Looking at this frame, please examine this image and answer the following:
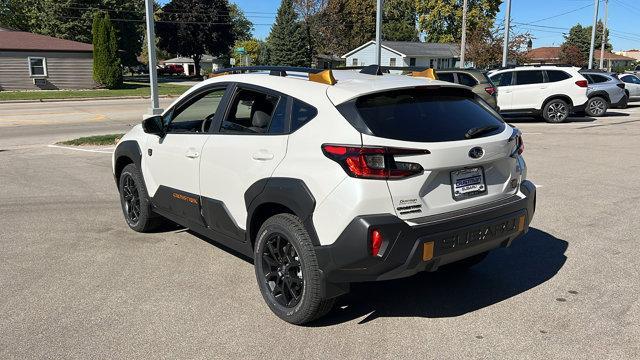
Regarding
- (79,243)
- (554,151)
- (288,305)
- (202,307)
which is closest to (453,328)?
(288,305)

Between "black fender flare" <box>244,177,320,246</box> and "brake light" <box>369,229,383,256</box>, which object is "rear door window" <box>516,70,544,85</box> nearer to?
"black fender flare" <box>244,177,320,246</box>

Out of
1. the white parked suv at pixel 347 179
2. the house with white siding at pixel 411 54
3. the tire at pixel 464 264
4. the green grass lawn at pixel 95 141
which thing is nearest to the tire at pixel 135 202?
the white parked suv at pixel 347 179

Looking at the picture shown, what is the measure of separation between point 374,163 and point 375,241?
0.46 m

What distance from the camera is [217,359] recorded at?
329 cm

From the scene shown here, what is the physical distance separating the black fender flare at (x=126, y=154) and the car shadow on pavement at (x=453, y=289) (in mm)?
2602

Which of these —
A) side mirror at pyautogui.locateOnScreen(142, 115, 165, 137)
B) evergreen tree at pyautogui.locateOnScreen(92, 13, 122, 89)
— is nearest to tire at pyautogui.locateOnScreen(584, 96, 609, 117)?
side mirror at pyautogui.locateOnScreen(142, 115, 165, 137)

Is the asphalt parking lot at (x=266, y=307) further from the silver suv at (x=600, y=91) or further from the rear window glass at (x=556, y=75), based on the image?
the silver suv at (x=600, y=91)

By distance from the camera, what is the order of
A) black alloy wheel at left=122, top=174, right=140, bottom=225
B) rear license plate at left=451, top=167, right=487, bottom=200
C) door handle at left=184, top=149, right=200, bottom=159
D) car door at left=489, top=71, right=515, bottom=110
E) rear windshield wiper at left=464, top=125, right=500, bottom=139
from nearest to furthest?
rear license plate at left=451, top=167, right=487, bottom=200 → rear windshield wiper at left=464, top=125, right=500, bottom=139 → door handle at left=184, top=149, right=200, bottom=159 → black alloy wheel at left=122, top=174, right=140, bottom=225 → car door at left=489, top=71, right=515, bottom=110

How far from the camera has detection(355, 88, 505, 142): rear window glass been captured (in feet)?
11.3

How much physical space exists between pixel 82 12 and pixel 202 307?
53247 mm

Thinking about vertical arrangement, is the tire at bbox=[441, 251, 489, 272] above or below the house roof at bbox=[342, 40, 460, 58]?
below

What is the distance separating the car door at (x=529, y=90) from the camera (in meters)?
17.5

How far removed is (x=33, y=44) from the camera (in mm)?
37562

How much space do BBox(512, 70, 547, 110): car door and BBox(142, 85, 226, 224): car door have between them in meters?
14.6
